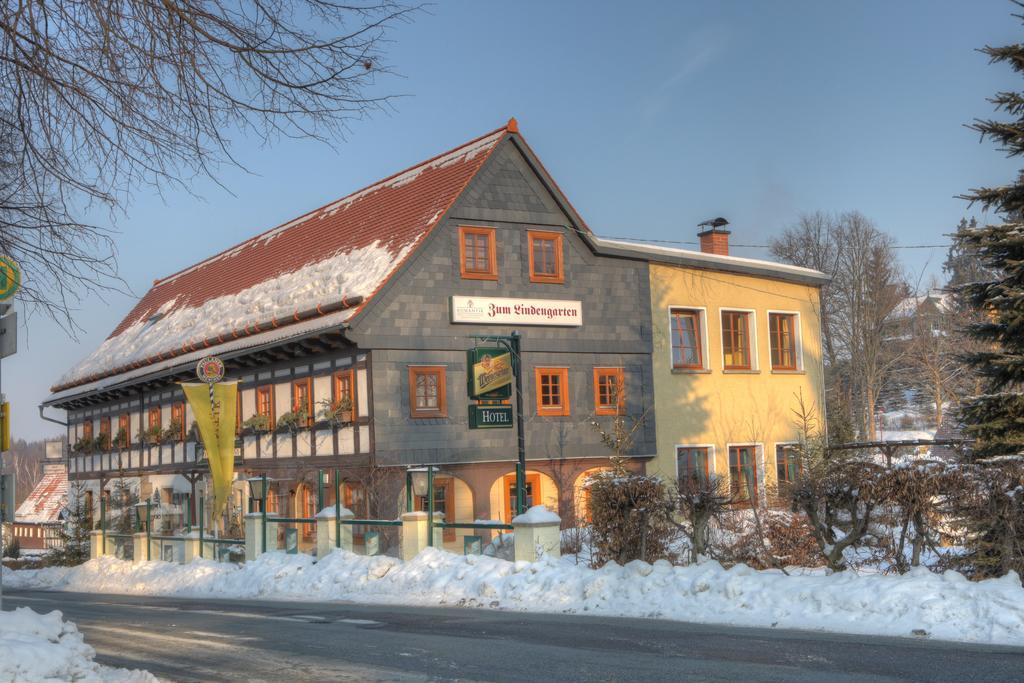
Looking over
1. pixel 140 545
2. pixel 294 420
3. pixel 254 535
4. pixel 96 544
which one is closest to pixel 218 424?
pixel 294 420

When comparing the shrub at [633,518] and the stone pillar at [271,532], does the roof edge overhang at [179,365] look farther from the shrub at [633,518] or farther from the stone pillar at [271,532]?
the shrub at [633,518]

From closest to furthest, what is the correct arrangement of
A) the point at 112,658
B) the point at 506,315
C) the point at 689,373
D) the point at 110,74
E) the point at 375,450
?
1. the point at 110,74
2. the point at 112,658
3. the point at 375,450
4. the point at 506,315
5. the point at 689,373

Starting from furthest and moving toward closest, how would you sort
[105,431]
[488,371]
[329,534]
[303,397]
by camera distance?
[105,431]
[303,397]
[488,371]
[329,534]

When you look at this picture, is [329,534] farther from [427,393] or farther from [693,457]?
[693,457]

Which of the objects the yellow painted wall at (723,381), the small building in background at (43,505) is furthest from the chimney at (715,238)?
the small building in background at (43,505)

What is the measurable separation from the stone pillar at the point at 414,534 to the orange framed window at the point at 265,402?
41.4ft

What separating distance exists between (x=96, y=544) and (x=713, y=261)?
19051mm

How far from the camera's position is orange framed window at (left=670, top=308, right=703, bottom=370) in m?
32.3

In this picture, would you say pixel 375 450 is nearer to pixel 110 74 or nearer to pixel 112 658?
pixel 112 658

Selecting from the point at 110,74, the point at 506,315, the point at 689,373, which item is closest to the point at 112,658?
the point at 110,74

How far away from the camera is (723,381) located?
3291cm

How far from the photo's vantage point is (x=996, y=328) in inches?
610

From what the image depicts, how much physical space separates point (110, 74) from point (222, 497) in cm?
1980

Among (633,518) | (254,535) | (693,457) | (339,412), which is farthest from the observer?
(693,457)
